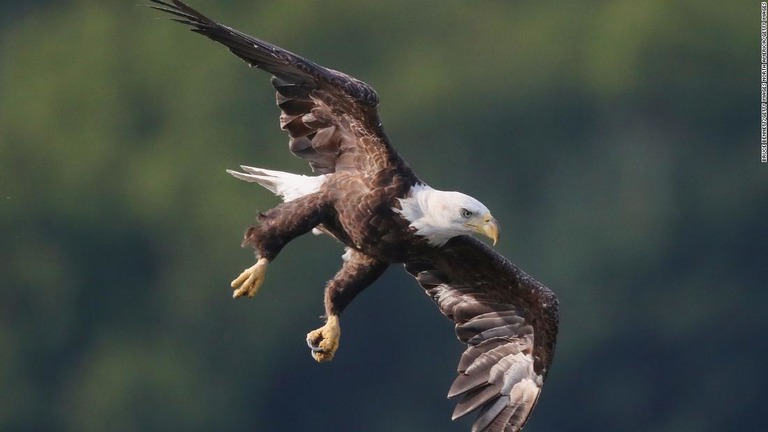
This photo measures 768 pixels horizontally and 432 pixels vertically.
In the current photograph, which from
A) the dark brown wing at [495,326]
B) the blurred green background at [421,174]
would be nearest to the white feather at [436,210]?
the dark brown wing at [495,326]

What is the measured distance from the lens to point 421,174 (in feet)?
84.5

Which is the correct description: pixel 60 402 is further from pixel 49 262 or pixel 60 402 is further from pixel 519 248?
pixel 519 248

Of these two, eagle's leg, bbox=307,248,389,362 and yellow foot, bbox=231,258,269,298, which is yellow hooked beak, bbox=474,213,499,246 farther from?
yellow foot, bbox=231,258,269,298

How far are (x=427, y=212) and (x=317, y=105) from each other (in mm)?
955

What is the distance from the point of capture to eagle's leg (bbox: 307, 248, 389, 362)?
1093 centimetres

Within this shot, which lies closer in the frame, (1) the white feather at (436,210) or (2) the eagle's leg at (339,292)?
(1) the white feather at (436,210)

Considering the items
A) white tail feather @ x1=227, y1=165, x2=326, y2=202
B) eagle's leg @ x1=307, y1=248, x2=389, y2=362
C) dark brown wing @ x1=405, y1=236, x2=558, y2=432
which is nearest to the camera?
white tail feather @ x1=227, y1=165, x2=326, y2=202

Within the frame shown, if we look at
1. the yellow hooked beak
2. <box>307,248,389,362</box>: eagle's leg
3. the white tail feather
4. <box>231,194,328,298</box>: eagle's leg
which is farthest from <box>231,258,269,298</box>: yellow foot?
the yellow hooked beak

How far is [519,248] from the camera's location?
1080 inches

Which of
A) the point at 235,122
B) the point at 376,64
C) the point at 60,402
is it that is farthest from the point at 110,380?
the point at 376,64

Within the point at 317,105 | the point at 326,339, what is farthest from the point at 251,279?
the point at 317,105

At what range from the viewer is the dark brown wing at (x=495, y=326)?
11273mm

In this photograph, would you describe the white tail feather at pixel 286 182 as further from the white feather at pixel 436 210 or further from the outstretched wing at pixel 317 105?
the white feather at pixel 436 210

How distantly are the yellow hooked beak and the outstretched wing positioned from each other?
58cm
